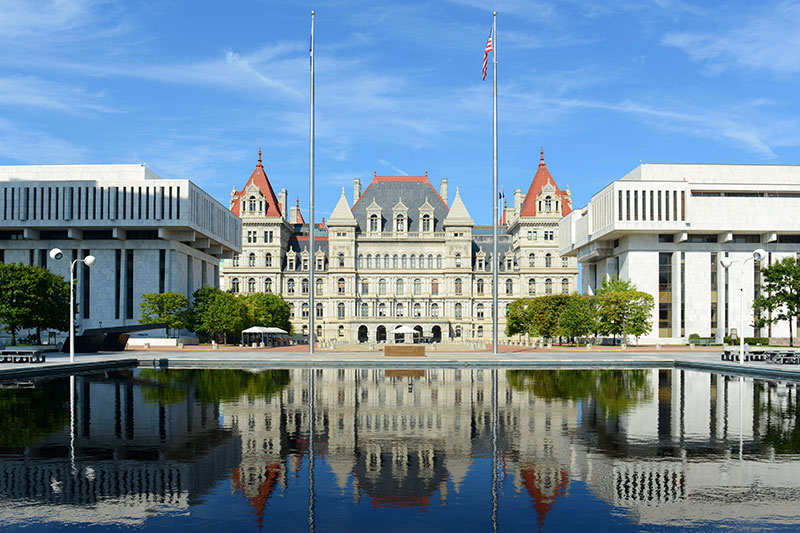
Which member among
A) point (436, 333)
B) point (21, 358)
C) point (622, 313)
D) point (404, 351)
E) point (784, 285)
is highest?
point (784, 285)

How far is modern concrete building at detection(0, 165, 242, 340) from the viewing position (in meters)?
82.6

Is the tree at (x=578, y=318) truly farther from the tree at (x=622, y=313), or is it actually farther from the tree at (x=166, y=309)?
the tree at (x=166, y=309)

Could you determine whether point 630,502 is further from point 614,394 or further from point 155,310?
point 155,310

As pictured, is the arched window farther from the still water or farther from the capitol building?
the still water

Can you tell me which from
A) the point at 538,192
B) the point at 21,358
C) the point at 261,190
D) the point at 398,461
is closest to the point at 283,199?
the point at 261,190

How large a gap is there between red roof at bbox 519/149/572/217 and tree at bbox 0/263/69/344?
74096 mm

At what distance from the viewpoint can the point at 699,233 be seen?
3297 inches

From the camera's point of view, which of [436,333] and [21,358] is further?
[436,333]

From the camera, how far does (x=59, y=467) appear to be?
15.3 meters

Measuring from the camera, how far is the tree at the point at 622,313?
72.3 metres

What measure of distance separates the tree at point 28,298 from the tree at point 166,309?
39.6 ft

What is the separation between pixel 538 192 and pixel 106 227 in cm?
6806

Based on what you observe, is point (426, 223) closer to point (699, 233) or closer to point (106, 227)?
point (699, 233)

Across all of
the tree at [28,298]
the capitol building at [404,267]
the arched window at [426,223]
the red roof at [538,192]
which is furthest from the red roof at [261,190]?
the tree at [28,298]
